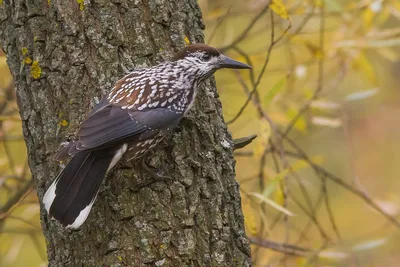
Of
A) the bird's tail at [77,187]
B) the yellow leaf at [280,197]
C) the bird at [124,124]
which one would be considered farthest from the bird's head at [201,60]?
the yellow leaf at [280,197]

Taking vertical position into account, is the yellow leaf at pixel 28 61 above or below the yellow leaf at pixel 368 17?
below

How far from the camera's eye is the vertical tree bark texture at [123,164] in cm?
286

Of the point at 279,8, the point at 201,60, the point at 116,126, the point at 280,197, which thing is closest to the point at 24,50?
the point at 116,126

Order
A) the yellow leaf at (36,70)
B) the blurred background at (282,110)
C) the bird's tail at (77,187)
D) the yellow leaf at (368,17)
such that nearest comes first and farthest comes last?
the bird's tail at (77,187) < the yellow leaf at (36,70) < the blurred background at (282,110) < the yellow leaf at (368,17)

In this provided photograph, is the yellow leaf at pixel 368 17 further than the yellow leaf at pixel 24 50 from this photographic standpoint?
Yes

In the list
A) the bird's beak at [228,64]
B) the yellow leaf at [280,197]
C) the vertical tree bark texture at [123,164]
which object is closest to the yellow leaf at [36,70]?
the vertical tree bark texture at [123,164]

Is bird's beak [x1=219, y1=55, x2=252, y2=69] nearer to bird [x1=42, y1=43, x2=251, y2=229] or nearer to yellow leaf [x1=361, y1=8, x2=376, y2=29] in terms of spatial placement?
bird [x1=42, y1=43, x2=251, y2=229]

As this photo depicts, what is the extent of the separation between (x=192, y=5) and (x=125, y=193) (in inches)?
38.4

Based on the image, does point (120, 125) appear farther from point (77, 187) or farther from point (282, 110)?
point (282, 110)

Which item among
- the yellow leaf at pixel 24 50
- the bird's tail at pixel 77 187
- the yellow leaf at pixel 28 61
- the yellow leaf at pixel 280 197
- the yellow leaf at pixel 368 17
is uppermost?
the yellow leaf at pixel 368 17

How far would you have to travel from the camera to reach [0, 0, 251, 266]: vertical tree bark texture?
2.86 meters

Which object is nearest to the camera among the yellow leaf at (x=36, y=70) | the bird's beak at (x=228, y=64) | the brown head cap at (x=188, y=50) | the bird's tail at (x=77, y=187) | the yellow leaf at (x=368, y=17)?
the bird's tail at (x=77, y=187)

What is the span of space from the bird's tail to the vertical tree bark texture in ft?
0.25

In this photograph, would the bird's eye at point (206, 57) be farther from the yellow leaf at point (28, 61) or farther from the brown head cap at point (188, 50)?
the yellow leaf at point (28, 61)
